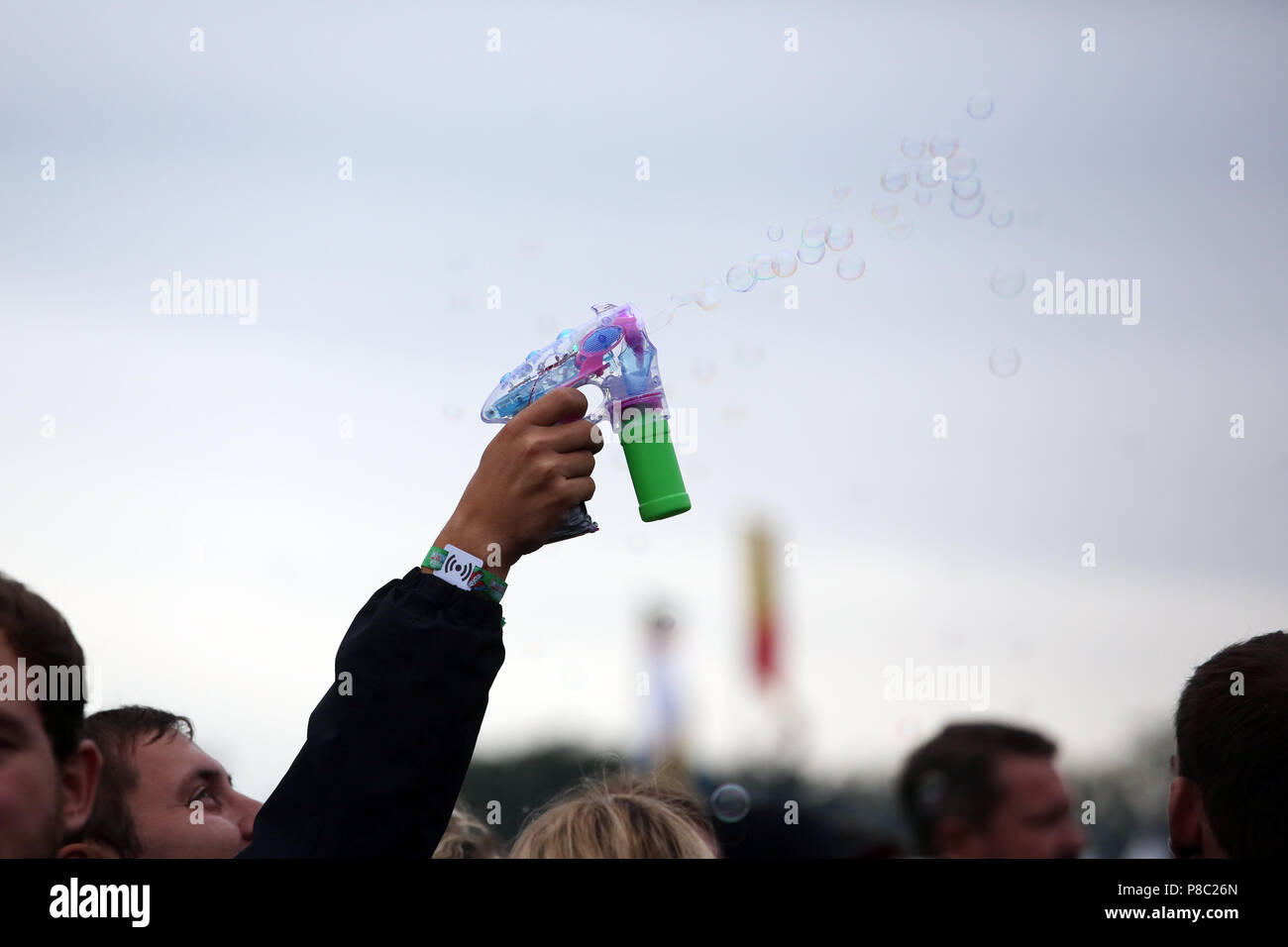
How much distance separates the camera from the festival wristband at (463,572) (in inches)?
85.0

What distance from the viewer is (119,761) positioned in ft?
10.4

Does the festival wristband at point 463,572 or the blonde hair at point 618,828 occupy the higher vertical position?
the festival wristband at point 463,572

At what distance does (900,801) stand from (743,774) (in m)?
14.9

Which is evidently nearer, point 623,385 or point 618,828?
point 623,385

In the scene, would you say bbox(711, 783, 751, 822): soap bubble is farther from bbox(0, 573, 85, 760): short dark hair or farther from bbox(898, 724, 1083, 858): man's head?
bbox(0, 573, 85, 760): short dark hair

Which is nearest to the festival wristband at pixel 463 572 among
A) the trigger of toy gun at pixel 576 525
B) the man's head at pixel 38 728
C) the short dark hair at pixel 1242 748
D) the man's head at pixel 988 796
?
the trigger of toy gun at pixel 576 525

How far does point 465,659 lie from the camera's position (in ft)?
6.87

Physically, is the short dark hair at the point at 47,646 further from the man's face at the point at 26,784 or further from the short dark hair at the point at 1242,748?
the short dark hair at the point at 1242,748

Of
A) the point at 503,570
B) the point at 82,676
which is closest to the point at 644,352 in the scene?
the point at 503,570

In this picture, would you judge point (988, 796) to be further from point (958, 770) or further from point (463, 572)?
point (463, 572)

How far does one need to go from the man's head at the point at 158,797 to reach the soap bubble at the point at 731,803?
5.02 feet

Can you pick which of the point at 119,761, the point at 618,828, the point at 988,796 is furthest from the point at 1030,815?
the point at 119,761

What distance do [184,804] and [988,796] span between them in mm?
2789

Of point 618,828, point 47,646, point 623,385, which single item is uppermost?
point 623,385
